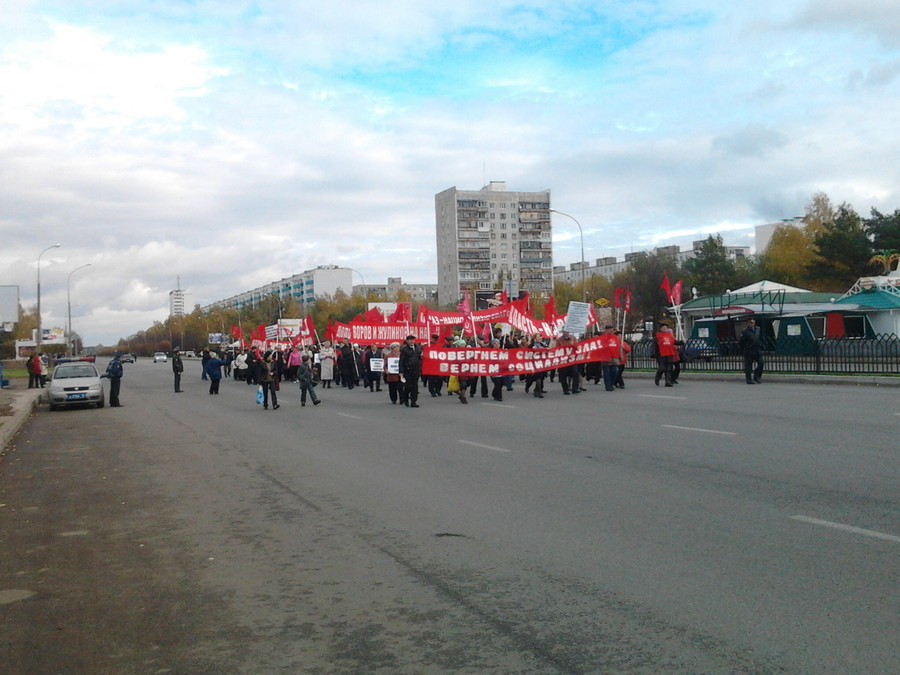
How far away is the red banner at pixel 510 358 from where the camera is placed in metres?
23.1

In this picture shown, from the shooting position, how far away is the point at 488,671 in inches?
178

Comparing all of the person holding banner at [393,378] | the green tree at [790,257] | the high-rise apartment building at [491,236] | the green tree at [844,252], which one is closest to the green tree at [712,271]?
the green tree at [790,257]

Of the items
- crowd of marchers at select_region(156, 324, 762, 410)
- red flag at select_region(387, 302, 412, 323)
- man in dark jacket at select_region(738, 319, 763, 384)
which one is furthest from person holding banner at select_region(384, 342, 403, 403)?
red flag at select_region(387, 302, 412, 323)

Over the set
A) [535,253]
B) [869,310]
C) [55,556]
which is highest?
[535,253]

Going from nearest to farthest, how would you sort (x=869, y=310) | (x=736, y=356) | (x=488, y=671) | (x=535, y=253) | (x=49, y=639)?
1. (x=488, y=671)
2. (x=49, y=639)
3. (x=736, y=356)
4. (x=869, y=310)
5. (x=535, y=253)

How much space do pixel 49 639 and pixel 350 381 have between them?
2812 centimetres

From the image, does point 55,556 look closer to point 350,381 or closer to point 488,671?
point 488,671

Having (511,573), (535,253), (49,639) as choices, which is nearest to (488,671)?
(511,573)

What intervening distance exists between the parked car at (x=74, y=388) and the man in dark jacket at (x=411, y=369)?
1047 cm

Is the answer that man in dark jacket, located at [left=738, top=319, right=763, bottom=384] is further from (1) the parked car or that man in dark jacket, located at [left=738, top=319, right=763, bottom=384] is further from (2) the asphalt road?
(1) the parked car

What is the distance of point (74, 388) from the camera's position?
26.2 m

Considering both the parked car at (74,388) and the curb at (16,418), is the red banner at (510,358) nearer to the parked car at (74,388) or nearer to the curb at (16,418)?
the curb at (16,418)

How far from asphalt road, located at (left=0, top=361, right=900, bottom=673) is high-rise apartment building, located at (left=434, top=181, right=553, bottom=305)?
424 ft

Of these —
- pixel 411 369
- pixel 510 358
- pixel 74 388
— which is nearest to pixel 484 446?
pixel 411 369
